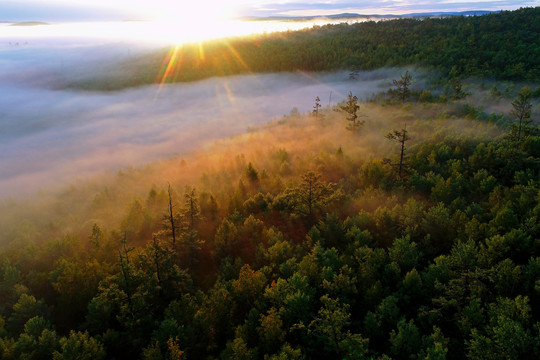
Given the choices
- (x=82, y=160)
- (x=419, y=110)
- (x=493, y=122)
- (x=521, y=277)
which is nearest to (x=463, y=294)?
(x=521, y=277)

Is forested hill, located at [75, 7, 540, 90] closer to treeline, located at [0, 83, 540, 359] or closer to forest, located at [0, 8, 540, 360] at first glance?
forest, located at [0, 8, 540, 360]

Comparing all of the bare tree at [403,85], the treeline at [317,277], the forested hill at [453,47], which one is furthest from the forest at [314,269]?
the forested hill at [453,47]

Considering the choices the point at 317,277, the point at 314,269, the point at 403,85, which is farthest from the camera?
the point at 403,85

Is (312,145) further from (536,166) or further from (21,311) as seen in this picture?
(21,311)

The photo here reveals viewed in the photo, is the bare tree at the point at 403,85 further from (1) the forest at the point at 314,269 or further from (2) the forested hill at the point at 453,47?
(2) the forested hill at the point at 453,47

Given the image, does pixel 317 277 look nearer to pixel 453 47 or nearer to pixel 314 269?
pixel 314 269

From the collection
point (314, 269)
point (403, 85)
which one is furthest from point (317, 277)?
point (403, 85)

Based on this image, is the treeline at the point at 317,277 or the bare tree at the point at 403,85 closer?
the treeline at the point at 317,277
